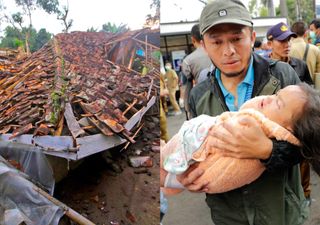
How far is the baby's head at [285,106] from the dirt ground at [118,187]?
1.20 ft

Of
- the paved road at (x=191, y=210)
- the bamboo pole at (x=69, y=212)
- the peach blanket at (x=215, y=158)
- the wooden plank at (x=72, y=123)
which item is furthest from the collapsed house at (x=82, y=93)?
the paved road at (x=191, y=210)

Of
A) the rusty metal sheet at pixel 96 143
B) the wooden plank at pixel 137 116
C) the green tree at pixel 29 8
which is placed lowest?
the rusty metal sheet at pixel 96 143

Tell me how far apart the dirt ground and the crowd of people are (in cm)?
17

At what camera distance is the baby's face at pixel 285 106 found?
112 cm

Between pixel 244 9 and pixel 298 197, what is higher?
pixel 244 9

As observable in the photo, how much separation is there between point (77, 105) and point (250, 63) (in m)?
0.63

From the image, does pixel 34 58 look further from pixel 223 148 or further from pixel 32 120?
pixel 223 148

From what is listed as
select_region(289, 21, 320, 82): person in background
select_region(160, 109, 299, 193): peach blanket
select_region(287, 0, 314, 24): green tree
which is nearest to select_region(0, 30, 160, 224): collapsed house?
select_region(160, 109, 299, 193): peach blanket

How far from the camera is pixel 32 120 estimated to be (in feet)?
3.09

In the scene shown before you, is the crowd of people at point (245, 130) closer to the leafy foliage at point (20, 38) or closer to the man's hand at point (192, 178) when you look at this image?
the man's hand at point (192, 178)

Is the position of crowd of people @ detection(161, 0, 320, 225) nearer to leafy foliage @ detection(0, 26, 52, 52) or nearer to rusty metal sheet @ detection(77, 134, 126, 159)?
rusty metal sheet @ detection(77, 134, 126, 159)

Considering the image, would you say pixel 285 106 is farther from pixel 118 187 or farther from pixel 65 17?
pixel 65 17

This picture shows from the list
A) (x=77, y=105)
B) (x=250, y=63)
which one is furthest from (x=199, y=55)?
(x=77, y=105)

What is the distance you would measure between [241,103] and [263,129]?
0.21 m
